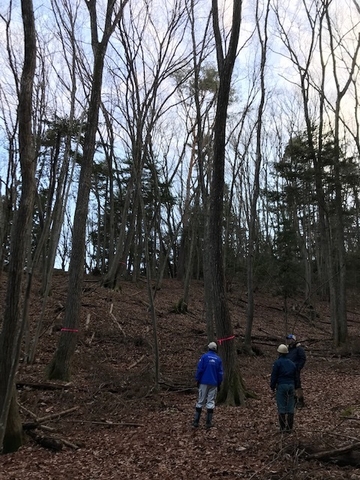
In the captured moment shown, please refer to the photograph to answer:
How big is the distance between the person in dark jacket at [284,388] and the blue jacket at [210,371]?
1226 millimetres

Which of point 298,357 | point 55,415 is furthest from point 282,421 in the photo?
point 55,415

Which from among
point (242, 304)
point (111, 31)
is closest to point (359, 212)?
point (242, 304)

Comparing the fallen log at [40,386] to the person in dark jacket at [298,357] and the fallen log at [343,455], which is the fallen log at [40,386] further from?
the fallen log at [343,455]

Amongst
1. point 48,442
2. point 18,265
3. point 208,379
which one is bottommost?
point 48,442

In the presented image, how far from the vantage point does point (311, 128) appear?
18.1m

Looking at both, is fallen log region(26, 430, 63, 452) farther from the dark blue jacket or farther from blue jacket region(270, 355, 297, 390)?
the dark blue jacket

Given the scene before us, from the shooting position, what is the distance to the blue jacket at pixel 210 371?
293 inches

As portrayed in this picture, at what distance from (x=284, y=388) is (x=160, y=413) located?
3.06 m

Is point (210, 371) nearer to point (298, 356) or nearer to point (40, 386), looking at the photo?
point (298, 356)

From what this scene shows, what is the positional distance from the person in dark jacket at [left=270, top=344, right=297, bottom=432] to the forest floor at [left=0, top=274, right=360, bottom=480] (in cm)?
38

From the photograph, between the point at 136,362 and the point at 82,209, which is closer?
the point at 82,209

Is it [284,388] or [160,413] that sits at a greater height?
[284,388]

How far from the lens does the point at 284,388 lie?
6.50m

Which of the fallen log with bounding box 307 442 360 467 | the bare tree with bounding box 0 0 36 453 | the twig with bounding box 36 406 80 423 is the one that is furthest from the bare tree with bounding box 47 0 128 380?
the fallen log with bounding box 307 442 360 467
